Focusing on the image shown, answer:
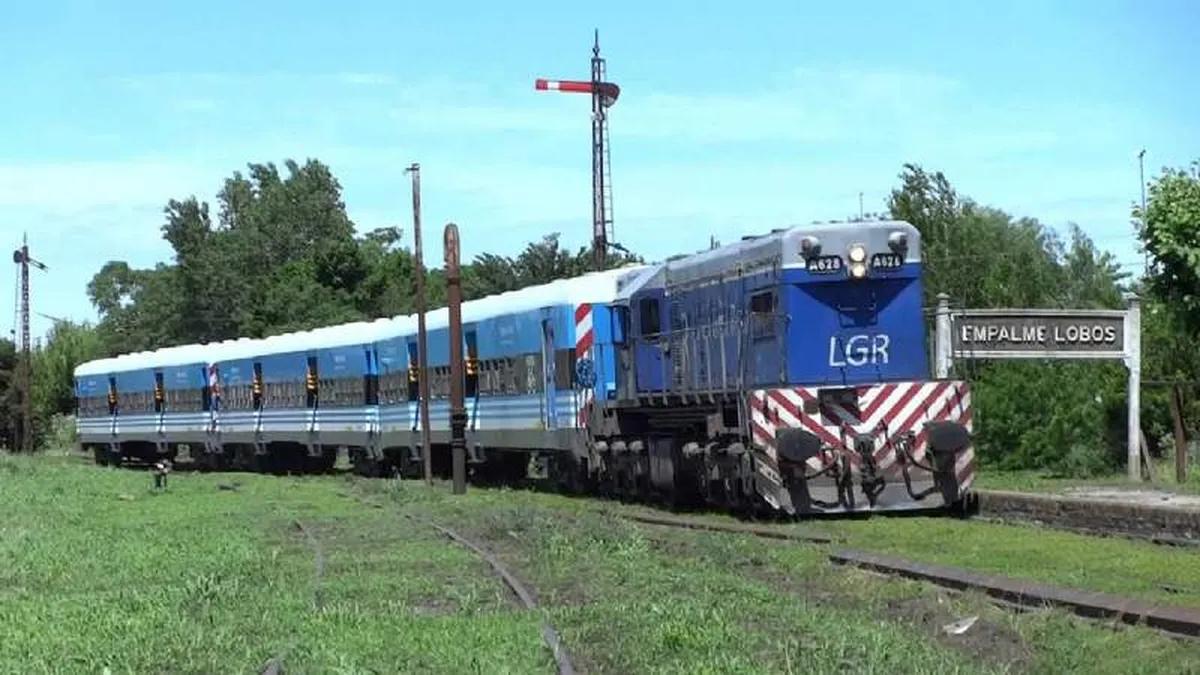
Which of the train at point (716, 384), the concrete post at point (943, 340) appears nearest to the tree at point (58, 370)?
the train at point (716, 384)

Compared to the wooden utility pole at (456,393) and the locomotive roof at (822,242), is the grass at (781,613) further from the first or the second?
the wooden utility pole at (456,393)

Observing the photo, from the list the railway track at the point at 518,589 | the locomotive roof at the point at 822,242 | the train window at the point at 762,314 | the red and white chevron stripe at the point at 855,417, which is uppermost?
the locomotive roof at the point at 822,242

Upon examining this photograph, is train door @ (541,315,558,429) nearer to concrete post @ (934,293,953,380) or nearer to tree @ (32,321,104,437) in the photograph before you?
concrete post @ (934,293,953,380)

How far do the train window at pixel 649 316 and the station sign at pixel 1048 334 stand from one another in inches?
186

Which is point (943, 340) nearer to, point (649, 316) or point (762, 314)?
point (649, 316)

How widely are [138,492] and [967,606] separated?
87.6 feet

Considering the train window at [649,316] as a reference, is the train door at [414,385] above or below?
below

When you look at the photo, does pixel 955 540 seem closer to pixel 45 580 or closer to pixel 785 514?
pixel 785 514

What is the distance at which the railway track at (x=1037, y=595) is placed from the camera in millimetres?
10445

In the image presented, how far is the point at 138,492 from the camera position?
3544 cm

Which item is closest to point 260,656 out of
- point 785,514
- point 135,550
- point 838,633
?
point 838,633

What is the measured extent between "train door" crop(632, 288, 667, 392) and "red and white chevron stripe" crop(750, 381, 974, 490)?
476cm

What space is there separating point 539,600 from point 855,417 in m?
7.29

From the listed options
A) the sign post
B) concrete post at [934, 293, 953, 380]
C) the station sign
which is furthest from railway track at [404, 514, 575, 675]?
the station sign
